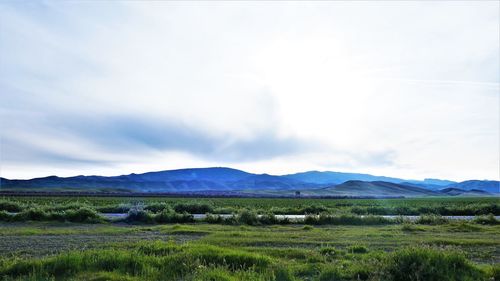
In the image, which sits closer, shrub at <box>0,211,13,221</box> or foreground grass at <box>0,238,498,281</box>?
foreground grass at <box>0,238,498,281</box>

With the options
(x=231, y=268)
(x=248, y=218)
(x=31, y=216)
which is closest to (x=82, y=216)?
(x=31, y=216)

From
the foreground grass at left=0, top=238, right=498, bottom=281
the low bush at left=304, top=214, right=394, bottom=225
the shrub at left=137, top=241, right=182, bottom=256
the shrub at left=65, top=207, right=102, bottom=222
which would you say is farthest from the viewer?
the shrub at left=65, top=207, right=102, bottom=222

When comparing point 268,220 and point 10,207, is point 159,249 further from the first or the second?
point 10,207

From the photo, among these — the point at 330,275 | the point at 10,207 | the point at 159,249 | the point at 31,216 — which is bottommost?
the point at 330,275

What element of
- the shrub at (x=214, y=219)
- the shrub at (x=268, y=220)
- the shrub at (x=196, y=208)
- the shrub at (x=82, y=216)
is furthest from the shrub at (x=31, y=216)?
the shrub at (x=268, y=220)

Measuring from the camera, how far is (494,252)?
16.6m

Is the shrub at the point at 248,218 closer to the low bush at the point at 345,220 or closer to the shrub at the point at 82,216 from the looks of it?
the low bush at the point at 345,220

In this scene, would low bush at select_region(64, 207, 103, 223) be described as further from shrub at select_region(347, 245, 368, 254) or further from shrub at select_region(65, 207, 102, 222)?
shrub at select_region(347, 245, 368, 254)

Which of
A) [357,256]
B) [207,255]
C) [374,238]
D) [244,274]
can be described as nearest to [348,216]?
[374,238]

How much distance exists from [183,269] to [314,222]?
22335 mm

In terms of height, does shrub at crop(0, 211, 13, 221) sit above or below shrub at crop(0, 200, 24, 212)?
below

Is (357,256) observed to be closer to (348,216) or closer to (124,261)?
(124,261)

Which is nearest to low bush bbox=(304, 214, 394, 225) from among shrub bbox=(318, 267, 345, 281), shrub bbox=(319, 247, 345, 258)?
shrub bbox=(319, 247, 345, 258)

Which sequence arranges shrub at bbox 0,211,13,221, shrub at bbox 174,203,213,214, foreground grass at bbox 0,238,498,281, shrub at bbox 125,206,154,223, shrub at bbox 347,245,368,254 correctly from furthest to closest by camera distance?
shrub at bbox 174,203,213,214 → shrub at bbox 0,211,13,221 → shrub at bbox 125,206,154,223 → shrub at bbox 347,245,368,254 → foreground grass at bbox 0,238,498,281
